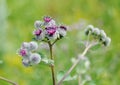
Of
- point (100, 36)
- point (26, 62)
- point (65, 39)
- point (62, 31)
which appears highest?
point (65, 39)

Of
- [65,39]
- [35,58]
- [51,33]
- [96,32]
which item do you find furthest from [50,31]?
[65,39]

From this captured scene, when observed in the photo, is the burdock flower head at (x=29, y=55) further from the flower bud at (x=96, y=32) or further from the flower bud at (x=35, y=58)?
the flower bud at (x=96, y=32)

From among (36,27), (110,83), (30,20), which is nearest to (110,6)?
(30,20)

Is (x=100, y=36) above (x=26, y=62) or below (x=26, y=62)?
above

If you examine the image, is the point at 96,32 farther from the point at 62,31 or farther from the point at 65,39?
the point at 65,39

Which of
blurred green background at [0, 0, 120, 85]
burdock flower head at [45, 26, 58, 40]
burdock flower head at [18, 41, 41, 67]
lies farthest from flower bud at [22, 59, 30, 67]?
blurred green background at [0, 0, 120, 85]

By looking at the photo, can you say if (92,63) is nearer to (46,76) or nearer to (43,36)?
(46,76)

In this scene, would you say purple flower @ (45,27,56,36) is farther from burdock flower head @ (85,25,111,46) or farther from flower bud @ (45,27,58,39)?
burdock flower head @ (85,25,111,46)

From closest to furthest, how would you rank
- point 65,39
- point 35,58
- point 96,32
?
point 35,58 < point 96,32 < point 65,39
